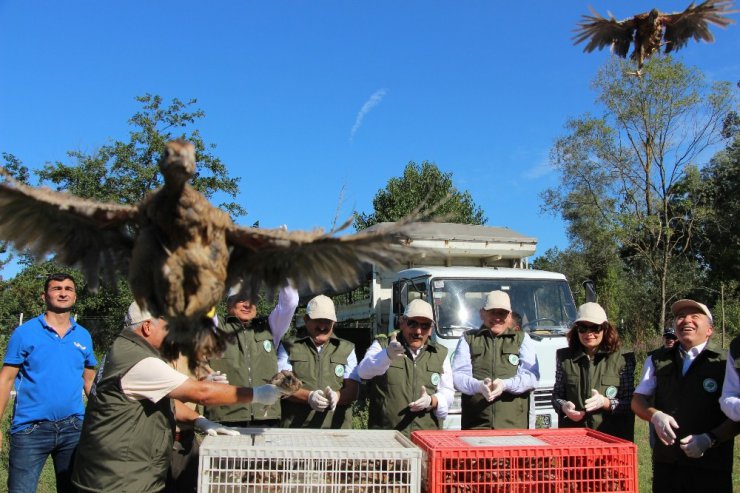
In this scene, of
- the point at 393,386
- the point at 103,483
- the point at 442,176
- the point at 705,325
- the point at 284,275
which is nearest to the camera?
the point at 103,483

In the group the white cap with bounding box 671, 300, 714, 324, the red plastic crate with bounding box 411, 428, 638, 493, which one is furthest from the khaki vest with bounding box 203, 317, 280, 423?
the white cap with bounding box 671, 300, 714, 324

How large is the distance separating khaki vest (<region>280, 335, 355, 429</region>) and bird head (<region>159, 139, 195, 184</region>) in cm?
214

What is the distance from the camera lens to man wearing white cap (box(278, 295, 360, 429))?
15.0 ft

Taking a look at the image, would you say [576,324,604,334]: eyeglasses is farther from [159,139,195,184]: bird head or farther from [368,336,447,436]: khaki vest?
[159,139,195,184]: bird head

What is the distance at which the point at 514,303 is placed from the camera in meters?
8.92

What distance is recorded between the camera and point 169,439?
3.23m

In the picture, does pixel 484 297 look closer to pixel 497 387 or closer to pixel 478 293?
pixel 478 293

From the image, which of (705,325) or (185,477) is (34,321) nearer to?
(185,477)

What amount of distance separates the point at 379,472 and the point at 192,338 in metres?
1.30

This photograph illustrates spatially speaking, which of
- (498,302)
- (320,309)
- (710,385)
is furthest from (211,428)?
(710,385)

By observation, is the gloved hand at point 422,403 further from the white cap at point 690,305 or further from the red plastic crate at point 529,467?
the white cap at point 690,305

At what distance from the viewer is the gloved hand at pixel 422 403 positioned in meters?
4.25

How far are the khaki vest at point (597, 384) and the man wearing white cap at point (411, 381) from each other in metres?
0.96

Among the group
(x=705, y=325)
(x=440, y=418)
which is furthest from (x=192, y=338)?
(x=705, y=325)
